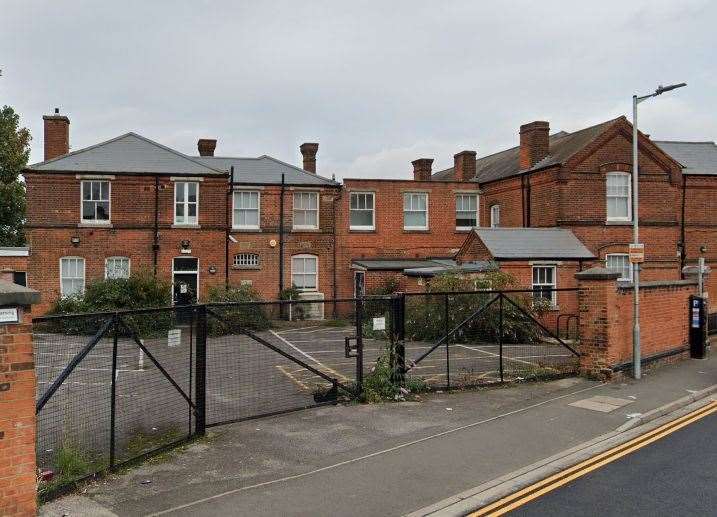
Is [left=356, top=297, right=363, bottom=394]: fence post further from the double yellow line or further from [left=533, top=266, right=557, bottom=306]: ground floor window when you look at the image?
[left=533, top=266, right=557, bottom=306]: ground floor window

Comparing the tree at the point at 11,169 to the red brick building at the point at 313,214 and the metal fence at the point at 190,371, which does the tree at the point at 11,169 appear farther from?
the metal fence at the point at 190,371

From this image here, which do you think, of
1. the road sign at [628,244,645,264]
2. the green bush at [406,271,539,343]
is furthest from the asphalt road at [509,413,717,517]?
the green bush at [406,271,539,343]

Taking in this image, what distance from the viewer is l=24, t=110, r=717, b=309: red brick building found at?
1021 inches

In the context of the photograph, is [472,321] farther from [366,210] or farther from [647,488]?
[366,210]

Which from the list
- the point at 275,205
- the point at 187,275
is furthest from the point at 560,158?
the point at 187,275

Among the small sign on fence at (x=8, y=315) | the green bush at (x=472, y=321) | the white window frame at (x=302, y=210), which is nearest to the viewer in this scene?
the small sign on fence at (x=8, y=315)

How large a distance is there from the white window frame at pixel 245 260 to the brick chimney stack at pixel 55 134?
9.62 meters

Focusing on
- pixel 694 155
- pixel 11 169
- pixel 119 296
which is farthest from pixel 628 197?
pixel 11 169

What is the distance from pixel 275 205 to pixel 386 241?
5.93 meters

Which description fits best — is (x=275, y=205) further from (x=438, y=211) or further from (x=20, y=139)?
(x=20, y=139)

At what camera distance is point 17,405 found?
542cm

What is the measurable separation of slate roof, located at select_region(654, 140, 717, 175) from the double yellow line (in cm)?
2468

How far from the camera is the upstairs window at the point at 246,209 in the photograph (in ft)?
95.9

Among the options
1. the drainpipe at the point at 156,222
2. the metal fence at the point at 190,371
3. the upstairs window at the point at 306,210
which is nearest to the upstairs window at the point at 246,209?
the upstairs window at the point at 306,210
